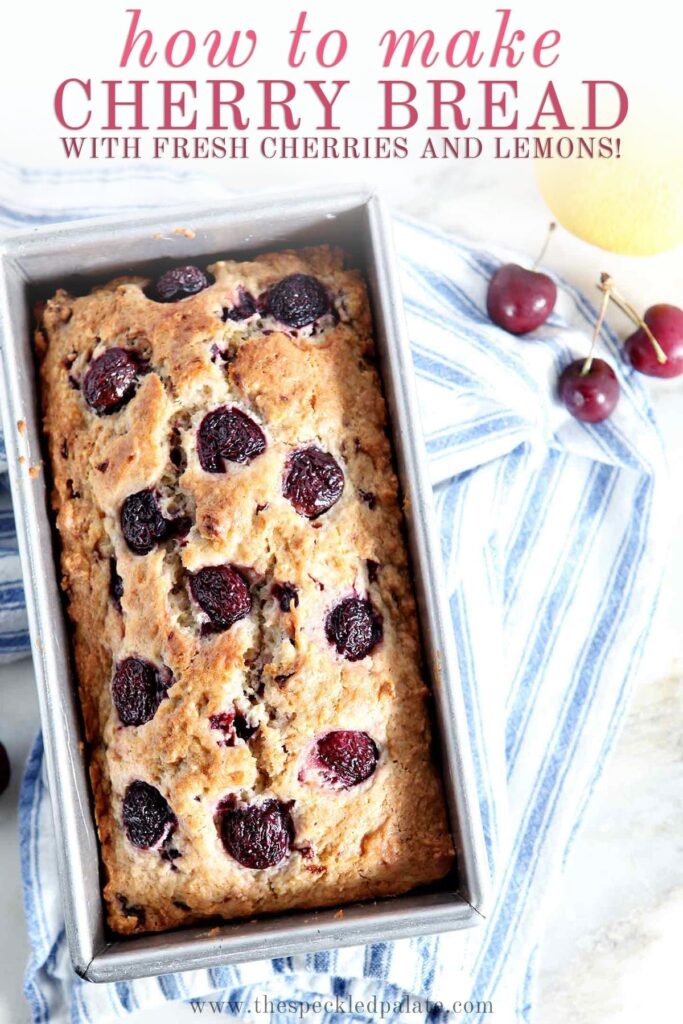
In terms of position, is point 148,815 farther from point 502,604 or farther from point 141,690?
point 502,604

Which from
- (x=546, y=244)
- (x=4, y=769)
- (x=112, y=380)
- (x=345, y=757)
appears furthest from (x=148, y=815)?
(x=546, y=244)

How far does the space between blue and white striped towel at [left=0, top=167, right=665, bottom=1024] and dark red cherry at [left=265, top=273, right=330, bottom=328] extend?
1.27ft

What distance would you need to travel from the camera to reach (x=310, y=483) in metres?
1.63

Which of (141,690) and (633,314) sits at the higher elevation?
(633,314)

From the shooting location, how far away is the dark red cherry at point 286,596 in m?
1.59

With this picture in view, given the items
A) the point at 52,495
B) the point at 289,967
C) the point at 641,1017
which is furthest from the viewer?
the point at 641,1017

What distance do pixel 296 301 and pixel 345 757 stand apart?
745mm

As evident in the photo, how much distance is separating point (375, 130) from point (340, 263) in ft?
2.09

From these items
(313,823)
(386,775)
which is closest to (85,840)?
(313,823)

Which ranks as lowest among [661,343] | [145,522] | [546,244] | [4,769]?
[4,769]

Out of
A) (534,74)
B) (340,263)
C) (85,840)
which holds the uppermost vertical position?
(534,74)

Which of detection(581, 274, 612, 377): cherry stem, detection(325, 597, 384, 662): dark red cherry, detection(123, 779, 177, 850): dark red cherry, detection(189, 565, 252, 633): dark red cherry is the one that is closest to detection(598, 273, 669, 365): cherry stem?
detection(581, 274, 612, 377): cherry stem

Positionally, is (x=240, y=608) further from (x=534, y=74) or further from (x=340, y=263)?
(x=534, y=74)

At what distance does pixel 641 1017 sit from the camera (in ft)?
6.95
